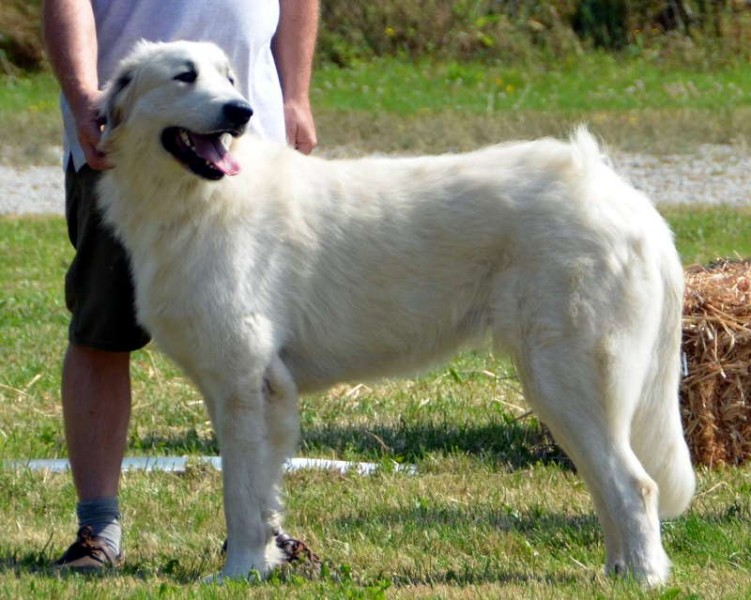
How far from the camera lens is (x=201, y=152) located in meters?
4.35

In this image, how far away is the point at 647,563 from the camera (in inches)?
168

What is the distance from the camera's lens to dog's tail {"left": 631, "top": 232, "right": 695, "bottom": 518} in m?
4.51

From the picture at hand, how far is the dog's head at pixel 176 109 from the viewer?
14.0ft

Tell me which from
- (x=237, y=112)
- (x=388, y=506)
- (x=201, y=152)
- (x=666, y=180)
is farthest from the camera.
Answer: (x=666, y=180)

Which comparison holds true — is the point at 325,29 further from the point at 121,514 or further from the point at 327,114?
the point at 121,514

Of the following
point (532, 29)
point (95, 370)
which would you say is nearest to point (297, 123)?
point (95, 370)

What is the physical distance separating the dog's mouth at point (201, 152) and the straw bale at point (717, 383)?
2.42m

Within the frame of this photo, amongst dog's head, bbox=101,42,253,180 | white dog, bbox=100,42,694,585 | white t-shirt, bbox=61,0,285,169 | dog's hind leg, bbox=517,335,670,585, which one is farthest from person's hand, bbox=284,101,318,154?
dog's hind leg, bbox=517,335,670,585

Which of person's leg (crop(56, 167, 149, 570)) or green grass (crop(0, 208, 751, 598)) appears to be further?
person's leg (crop(56, 167, 149, 570))

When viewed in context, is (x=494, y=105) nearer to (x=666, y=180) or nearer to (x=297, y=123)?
(x=666, y=180)

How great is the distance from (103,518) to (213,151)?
1347 mm

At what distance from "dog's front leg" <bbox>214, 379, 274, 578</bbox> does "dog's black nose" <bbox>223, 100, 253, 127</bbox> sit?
2.61 ft

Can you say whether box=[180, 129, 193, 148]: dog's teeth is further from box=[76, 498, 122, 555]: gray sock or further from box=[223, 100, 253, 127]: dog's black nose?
box=[76, 498, 122, 555]: gray sock

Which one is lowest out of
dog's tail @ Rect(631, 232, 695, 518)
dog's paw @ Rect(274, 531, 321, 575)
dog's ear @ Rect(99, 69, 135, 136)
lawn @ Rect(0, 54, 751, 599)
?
lawn @ Rect(0, 54, 751, 599)
